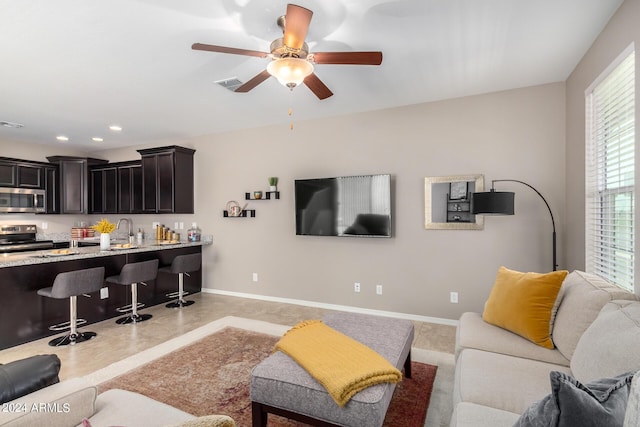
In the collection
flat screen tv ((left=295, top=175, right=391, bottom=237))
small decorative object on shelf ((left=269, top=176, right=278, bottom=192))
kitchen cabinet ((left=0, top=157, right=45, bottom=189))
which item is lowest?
flat screen tv ((left=295, top=175, right=391, bottom=237))

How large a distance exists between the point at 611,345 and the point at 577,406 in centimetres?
92

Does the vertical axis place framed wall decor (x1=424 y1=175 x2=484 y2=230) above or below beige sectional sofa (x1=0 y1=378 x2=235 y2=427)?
above

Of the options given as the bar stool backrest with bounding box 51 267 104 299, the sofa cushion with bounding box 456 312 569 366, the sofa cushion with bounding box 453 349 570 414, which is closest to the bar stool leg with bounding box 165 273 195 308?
the bar stool backrest with bounding box 51 267 104 299

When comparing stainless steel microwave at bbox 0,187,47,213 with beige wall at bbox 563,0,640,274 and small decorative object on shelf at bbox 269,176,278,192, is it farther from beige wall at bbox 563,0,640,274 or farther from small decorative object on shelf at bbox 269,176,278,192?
beige wall at bbox 563,0,640,274

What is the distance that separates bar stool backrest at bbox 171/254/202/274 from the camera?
4629mm

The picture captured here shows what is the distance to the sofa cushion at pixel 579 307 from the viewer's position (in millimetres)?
1789

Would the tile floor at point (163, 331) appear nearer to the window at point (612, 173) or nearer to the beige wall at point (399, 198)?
A: the beige wall at point (399, 198)

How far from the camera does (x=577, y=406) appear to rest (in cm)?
74

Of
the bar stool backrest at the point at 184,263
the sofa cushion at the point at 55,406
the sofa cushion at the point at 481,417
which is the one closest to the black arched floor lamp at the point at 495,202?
the sofa cushion at the point at 481,417

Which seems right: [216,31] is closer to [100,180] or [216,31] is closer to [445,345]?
[445,345]

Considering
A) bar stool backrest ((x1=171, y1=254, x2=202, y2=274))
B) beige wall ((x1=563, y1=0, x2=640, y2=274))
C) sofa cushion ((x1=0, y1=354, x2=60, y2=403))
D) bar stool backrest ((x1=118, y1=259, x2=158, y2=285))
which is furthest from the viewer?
bar stool backrest ((x1=171, y1=254, x2=202, y2=274))

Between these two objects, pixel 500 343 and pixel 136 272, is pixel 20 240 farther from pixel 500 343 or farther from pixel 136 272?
pixel 500 343

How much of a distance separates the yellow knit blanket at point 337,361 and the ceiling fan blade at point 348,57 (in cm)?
183

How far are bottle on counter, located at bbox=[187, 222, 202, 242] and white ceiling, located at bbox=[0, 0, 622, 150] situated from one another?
2.00m
